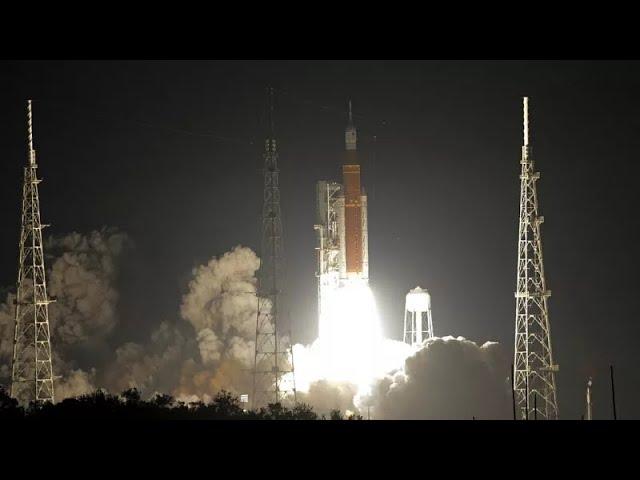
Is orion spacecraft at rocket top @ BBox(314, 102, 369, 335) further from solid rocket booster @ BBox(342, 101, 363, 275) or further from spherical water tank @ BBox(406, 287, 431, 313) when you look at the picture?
spherical water tank @ BBox(406, 287, 431, 313)

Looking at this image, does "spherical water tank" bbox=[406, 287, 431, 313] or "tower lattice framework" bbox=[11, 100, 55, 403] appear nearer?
"tower lattice framework" bbox=[11, 100, 55, 403]

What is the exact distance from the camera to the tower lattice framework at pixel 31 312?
40156 mm

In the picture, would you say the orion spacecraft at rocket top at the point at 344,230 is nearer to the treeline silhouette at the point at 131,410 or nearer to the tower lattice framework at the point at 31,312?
the treeline silhouette at the point at 131,410

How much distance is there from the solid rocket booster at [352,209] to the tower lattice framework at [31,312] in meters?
10.1

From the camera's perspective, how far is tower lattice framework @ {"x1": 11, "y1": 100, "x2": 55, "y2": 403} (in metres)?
40.2

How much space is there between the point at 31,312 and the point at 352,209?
1178cm

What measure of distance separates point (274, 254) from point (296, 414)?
196 inches

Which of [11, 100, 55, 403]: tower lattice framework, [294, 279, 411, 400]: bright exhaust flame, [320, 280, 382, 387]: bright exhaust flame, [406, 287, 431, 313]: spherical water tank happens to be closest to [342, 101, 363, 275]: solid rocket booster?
[294, 279, 411, 400]: bright exhaust flame

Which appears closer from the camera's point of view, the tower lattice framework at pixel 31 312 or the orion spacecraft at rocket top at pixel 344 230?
the tower lattice framework at pixel 31 312

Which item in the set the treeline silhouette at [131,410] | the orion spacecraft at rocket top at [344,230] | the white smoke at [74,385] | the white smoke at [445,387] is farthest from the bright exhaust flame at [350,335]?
the white smoke at [74,385]

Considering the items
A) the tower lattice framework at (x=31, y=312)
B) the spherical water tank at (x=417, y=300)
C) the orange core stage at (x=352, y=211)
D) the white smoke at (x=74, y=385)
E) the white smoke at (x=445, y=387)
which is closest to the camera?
the tower lattice framework at (x=31, y=312)

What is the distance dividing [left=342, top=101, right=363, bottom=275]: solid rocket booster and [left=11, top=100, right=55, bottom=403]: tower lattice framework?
1011 cm
